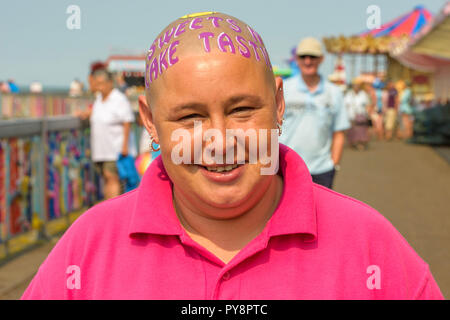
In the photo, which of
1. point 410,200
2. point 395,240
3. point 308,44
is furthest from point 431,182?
point 395,240

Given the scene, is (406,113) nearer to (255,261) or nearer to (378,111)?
(378,111)

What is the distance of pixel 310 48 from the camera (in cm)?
540

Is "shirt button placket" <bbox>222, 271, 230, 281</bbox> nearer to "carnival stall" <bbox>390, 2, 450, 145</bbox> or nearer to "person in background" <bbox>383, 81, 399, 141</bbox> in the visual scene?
"carnival stall" <bbox>390, 2, 450, 145</bbox>

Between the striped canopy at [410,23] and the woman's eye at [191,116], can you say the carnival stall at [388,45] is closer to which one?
the striped canopy at [410,23]

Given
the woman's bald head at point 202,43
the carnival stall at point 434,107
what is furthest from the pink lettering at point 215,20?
the carnival stall at point 434,107

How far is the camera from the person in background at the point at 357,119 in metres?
18.3

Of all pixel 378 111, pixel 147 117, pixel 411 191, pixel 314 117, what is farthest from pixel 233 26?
pixel 378 111

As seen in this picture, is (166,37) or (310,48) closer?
(166,37)

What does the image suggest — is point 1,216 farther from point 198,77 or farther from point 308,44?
point 198,77

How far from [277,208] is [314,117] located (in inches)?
141

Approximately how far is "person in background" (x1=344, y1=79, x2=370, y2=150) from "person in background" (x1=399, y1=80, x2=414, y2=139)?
76.0 inches

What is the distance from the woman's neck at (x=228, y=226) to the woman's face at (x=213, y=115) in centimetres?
7

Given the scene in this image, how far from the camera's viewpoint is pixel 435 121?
18.7 meters

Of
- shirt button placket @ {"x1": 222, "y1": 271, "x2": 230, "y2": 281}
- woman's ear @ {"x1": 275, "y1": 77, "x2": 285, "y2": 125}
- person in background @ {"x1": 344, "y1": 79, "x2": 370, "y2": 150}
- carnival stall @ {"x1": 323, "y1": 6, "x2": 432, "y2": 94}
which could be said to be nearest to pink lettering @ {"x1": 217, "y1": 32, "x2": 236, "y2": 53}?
woman's ear @ {"x1": 275, "y1": 77, "x2": 285, "y2": 125}
